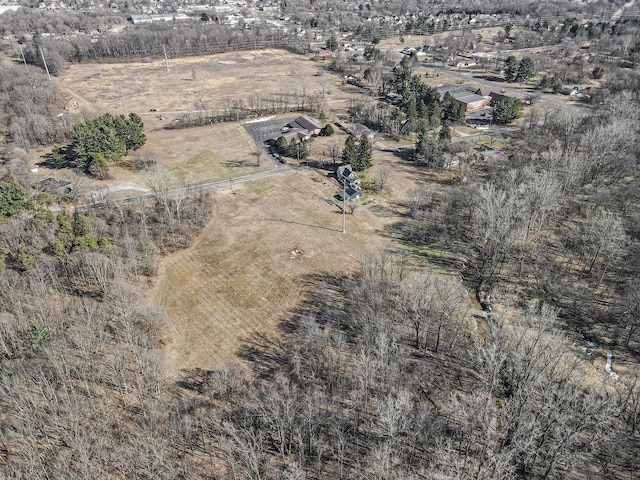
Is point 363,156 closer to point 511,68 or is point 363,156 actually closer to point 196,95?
point 196,95

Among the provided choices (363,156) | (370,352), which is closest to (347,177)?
(363,156)

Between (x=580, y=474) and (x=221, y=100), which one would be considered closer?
(x=580, y=474)

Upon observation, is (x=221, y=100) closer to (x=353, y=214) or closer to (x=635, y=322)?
(x=353, y=214)

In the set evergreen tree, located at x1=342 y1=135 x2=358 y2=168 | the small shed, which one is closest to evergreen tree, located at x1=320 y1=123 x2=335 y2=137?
evergreen tree, located at x1=342 y1=135 x2=358 y2=168

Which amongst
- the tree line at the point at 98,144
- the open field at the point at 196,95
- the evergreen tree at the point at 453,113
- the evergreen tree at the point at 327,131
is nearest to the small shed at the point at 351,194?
the open field at the point at 196,95

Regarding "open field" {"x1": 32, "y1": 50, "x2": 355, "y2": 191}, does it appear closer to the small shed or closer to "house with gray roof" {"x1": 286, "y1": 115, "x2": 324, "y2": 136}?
"house with gray roof" {"x1": 286, "y1": 115, "x2": 324, "y2": 136}

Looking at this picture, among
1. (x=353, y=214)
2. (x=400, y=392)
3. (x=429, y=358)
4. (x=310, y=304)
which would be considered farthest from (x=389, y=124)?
(x=400, y=392)
